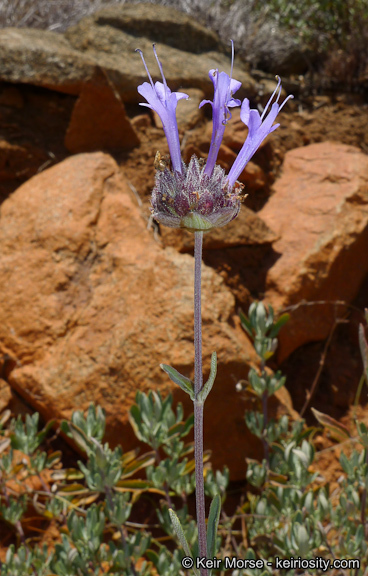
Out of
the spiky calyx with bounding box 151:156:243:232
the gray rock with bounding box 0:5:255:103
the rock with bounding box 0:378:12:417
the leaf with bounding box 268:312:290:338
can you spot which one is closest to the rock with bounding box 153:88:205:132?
the gray rock with bounding box 0:5:255:103

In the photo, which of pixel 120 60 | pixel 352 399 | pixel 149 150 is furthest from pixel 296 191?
pixel 120 60

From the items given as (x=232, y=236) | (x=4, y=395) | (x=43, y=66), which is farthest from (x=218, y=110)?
(x=43, y=66)

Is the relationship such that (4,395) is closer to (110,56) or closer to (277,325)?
(277,325)

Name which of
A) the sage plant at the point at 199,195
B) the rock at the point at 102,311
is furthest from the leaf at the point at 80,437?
the sage plant at the point at 199,195

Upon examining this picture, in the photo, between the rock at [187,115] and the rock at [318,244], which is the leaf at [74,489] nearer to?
the rock at [318,244]

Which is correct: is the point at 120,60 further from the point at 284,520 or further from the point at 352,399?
the point at 284,520

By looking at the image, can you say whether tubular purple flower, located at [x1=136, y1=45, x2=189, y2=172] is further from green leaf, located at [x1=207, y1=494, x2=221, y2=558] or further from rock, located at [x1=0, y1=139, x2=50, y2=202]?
rock, located at [x1=0, y1=139, x2=50, y2=202]

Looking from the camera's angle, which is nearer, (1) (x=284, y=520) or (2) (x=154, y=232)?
(1) (x=284, y=520)
